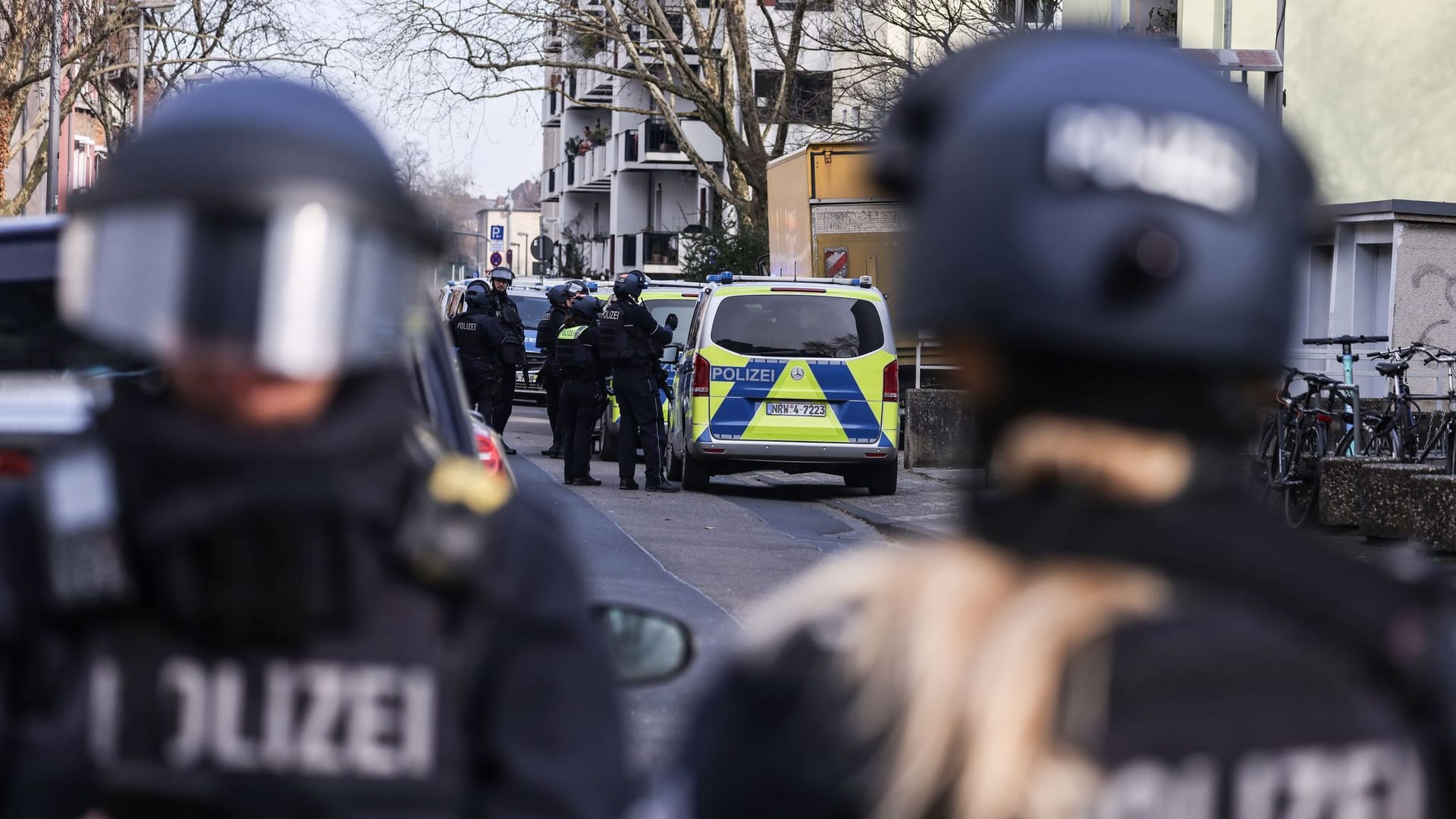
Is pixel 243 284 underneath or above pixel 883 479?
above

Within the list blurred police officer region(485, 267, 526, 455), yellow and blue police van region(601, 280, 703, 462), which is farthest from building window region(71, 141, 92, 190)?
blurred police officer region(485, 267, 526, 455)

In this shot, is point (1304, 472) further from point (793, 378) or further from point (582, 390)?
point (582, 390)

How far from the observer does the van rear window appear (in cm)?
1691

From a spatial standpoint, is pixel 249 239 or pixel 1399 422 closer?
pixel 249 239

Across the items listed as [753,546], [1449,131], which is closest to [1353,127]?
[1449,131]

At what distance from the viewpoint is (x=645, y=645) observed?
8.61 ft

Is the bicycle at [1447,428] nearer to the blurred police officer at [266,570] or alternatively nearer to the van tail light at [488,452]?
the van tail light at [488,452]

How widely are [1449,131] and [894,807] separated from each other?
23.8 metres

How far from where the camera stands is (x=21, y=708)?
197 cm

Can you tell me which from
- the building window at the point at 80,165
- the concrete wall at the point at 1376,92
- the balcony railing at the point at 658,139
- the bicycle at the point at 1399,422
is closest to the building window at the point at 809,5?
the concrete wall at the point at 1376,92

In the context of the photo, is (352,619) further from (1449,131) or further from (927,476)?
(1449,131)

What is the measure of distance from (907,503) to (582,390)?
9.73 feet

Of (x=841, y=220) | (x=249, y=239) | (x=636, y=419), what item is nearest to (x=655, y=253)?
(x=841, y=220)

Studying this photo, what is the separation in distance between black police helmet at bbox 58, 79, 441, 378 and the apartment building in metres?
54.3
